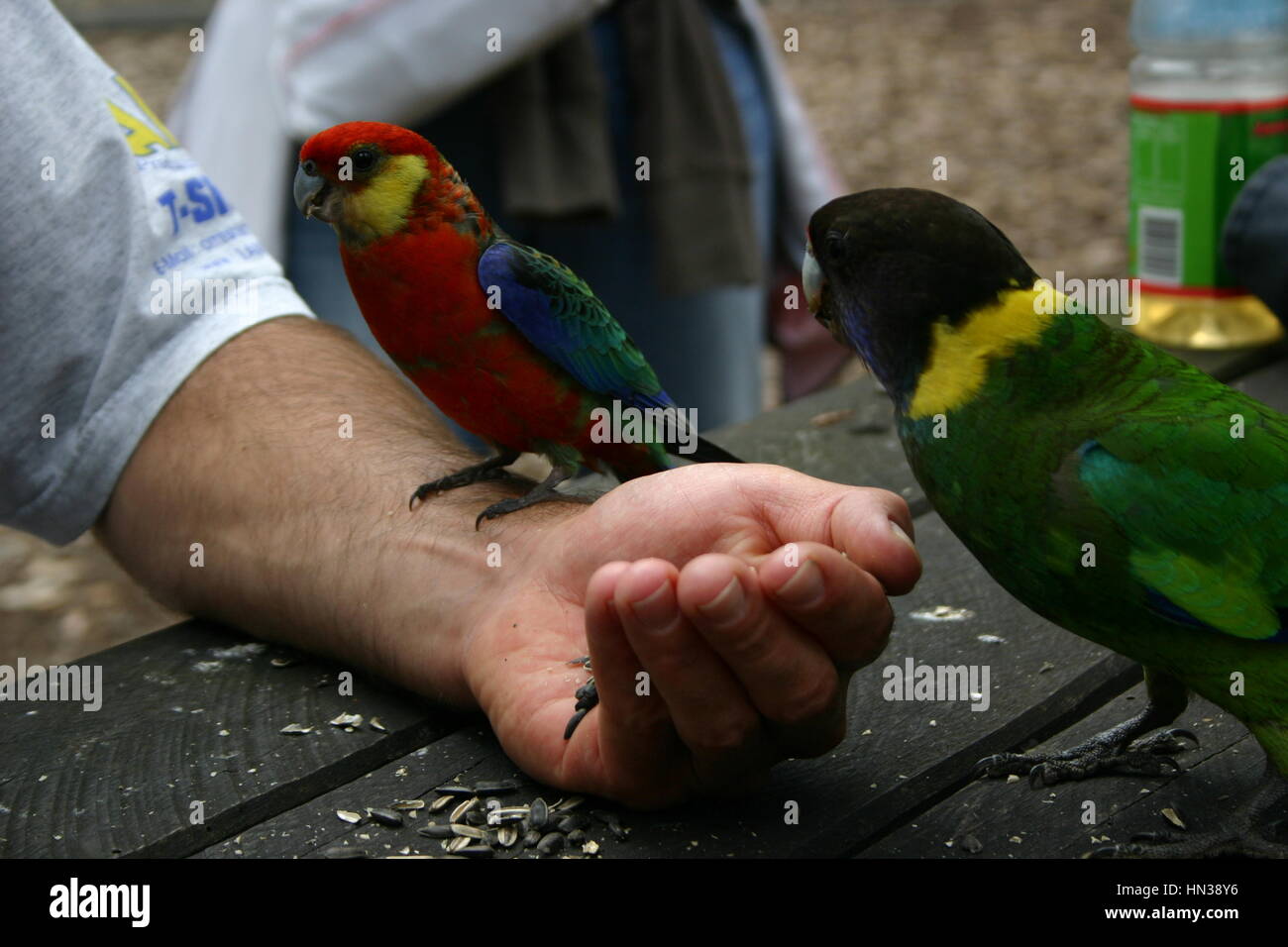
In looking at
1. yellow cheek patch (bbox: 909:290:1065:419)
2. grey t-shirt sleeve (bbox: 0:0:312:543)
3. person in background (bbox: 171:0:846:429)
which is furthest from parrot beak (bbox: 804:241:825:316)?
person in background (bbox: 171:0:846:429)

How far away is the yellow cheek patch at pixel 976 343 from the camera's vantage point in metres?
1.16

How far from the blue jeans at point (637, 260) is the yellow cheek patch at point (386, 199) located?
1.21 meters

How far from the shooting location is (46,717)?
1.38 metres

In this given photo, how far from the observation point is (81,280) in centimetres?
156

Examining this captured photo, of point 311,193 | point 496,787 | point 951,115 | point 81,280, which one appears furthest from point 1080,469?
point 951,115

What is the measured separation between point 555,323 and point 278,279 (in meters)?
0.48

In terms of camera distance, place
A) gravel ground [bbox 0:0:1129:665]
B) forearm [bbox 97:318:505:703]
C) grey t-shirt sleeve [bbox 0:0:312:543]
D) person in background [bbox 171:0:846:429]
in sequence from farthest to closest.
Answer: gravel ground [bbox 0:0:1129:665], person in background [bbox 171:0:846:429], grey t-shirt sleeve [bbox 0:0:312:543], forearm [bbox 97:318:505:703]

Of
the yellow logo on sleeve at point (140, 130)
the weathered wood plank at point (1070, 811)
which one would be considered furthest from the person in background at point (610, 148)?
the weathered wood plank at point (1070, 811)

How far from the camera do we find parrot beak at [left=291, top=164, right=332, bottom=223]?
120 centimetres

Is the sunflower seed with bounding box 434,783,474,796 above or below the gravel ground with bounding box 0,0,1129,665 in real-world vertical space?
below

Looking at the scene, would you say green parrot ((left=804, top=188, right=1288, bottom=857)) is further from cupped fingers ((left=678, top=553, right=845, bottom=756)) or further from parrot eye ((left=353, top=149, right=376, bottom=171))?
parrot eye ((left=353, top=149, right=376, bottom=171))

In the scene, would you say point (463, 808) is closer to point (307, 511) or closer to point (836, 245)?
point (307, 511)

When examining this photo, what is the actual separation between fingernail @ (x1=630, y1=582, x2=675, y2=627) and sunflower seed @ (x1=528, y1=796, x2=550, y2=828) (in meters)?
0.24

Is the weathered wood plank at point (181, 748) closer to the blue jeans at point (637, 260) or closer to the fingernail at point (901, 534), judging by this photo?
the fingernail at point (901, 534)
